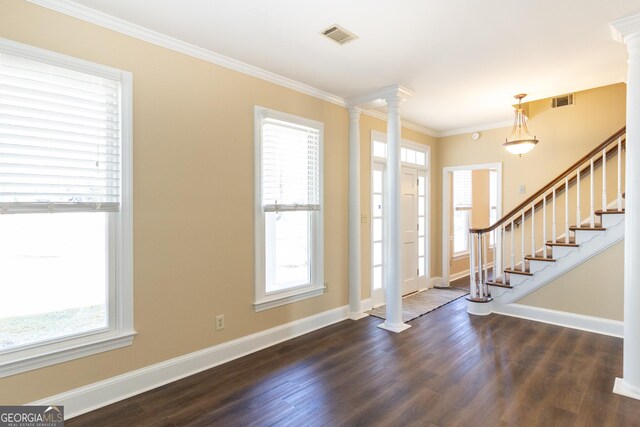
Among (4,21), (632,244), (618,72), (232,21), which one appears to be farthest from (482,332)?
(4,21)

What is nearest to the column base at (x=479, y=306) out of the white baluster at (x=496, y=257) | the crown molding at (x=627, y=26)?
the white baluster at (x=496, y=257)

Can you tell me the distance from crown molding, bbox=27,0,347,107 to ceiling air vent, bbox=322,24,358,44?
0.89 metres

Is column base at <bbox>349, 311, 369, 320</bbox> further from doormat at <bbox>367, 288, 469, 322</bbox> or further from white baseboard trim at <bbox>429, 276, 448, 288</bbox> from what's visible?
white baseboard trim at <bbox>429, 276, 448, 288</bbox>

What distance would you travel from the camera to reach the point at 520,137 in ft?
15.8

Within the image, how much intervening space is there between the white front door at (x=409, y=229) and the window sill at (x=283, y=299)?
1923 mm

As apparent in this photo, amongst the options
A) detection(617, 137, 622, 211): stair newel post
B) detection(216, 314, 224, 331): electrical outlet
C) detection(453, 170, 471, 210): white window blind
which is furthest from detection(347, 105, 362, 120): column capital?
detection(453, 170, 471, 210): white window blind

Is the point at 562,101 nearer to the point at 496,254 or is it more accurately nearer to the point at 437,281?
the point at 496,254

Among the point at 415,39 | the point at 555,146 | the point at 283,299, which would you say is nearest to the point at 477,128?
the point at 555,146

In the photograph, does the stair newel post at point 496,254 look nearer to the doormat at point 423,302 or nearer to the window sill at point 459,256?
the doormat at point 423,302

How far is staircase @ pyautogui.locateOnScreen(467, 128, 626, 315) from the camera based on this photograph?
12.0 feet

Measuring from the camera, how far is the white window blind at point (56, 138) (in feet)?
6.54

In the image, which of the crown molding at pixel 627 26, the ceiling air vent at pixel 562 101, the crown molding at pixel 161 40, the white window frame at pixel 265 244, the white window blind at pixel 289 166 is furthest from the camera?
the ceiling air vent at pixel 562 101

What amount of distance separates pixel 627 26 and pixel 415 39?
4.81 ft
